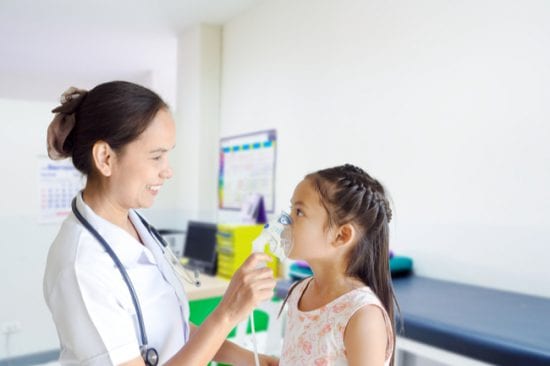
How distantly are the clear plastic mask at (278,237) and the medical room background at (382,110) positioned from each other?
0.45m

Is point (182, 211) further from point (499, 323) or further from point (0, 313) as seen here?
point (499, 323)

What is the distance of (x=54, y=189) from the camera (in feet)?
7.57

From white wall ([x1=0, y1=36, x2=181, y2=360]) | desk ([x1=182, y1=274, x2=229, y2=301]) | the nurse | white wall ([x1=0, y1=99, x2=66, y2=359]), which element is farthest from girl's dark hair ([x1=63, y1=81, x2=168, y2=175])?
desk ([x1=182, y1=274, x2=229, y2=301])

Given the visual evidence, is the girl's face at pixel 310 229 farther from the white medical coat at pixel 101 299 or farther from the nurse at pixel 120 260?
the white medical coat at pixel 101 299

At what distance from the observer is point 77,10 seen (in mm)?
2607

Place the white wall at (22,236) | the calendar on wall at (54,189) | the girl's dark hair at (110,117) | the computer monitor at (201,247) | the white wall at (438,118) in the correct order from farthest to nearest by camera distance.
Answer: the computer monitor at (201,247) < the calendar on wall at (54,189) < the white wall at (22,236) < the white wall at (438,118) < the girl's dark hair at (110,117)

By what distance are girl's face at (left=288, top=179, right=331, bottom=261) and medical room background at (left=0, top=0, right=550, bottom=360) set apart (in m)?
0.47

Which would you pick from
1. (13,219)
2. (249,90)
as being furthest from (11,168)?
(249,90)

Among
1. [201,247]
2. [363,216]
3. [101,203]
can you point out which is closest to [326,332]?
[363,216]

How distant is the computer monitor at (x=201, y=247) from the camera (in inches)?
110

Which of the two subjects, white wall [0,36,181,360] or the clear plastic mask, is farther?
white wall [0,36,181,360]

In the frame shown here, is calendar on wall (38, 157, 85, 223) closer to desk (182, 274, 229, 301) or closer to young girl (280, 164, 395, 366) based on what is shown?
desk (182, 274, 229, 301)

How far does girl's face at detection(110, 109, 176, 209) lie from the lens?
1009 millimetres

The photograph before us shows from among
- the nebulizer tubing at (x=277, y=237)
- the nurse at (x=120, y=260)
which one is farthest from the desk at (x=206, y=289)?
the nebulizer tubing at (x=277, y=237)
